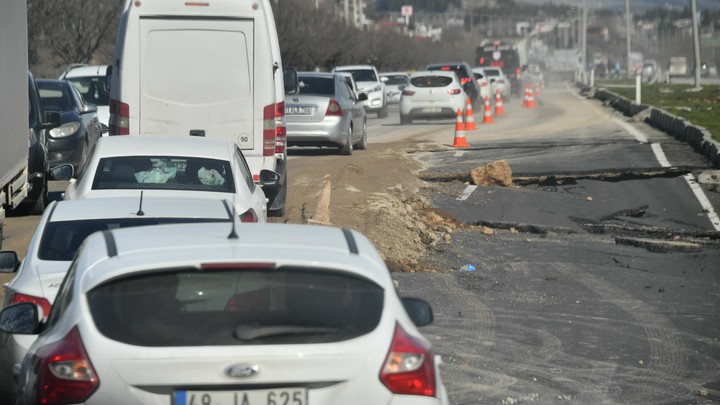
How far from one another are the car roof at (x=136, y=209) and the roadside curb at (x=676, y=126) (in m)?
14.3

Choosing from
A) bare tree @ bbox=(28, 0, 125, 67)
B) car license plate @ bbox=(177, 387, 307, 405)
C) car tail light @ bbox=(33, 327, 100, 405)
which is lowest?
car license plate @ bbox=(177, 387, 307, 405)

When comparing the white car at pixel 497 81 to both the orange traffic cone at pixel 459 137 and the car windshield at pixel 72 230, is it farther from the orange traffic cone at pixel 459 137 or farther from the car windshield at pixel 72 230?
the car windshield at pixel 72 230

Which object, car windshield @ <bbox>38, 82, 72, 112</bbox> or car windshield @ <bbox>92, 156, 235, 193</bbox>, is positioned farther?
car windshield @ <bbox>38, 82, 72, 112</bbox>

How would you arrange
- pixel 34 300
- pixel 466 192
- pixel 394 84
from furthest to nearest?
pixel 394 84 → pixel 466 192 → pixel 34 300

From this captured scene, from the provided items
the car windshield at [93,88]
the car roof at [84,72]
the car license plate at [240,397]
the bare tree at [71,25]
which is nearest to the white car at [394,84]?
the bare tree at [71,25]

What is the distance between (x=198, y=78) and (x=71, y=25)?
92.9 ft

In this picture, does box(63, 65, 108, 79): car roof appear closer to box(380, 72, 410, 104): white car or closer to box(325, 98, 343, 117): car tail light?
box(325, 98, 343, 117): car tail light

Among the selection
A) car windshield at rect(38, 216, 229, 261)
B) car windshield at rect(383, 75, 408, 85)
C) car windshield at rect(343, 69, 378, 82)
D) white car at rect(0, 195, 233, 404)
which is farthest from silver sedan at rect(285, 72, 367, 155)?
car windshield at rect(383, 75, 408, 85)

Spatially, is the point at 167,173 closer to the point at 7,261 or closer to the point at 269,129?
the point at 7,261

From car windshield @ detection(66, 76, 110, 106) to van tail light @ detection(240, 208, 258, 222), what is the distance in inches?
672

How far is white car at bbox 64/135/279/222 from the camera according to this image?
9.49 metres

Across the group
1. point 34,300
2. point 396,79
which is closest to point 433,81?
point 396,79

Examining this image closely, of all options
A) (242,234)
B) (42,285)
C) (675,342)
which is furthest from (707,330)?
(242,234)

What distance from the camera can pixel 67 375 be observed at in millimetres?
4293
